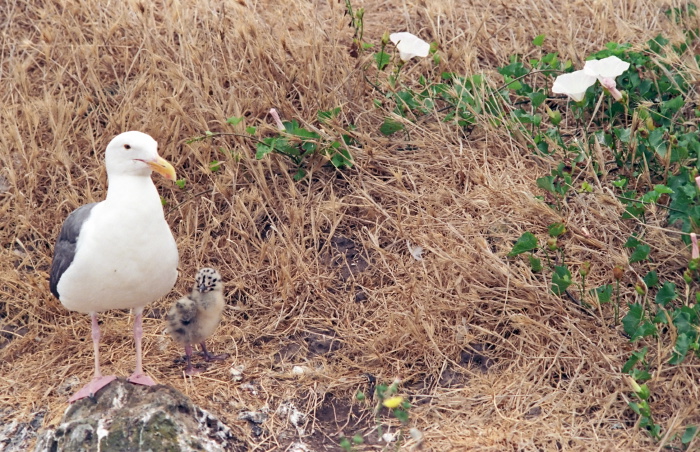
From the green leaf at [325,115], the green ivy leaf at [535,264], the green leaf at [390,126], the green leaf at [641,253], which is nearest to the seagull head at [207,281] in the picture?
the green leaf at [325,115]

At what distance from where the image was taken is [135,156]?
3.93 meters

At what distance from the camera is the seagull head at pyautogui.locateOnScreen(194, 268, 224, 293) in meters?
4.45

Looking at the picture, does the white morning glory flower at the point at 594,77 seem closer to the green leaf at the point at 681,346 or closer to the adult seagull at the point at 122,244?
the green leaf at the point at 681,346

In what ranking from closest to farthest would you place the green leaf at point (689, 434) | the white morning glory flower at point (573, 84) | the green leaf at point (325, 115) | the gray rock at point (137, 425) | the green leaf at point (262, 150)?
the green leaf at point (689, 434)
the gray rock at point (137, 425)
the white morning glory flower at point (573, 84)
the green leaf at point (262, 150)
the green leaf at point (325, 115)

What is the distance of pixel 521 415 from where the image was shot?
4008 millimetres

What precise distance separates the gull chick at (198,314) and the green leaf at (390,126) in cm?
141

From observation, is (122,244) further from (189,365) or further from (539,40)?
(539,40)

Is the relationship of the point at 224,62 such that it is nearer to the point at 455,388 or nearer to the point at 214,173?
the point at 214,173

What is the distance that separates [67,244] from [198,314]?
72cm

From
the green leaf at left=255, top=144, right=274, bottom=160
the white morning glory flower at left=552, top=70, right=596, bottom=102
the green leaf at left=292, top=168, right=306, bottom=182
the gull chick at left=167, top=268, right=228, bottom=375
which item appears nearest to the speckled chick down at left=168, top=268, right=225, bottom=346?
the gull chick at left=167, top=268, right=228, bottom=375

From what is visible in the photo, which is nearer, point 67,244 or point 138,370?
point 67,244

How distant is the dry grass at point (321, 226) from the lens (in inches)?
165

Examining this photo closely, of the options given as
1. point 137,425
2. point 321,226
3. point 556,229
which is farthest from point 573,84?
Answer: point 137,425

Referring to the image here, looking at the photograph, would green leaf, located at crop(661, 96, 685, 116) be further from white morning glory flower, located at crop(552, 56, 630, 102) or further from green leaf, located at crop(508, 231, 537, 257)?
green leaf, located at crop(508, 231, 537, 257)
